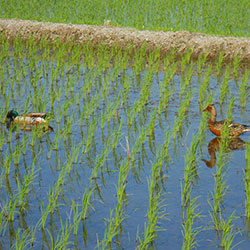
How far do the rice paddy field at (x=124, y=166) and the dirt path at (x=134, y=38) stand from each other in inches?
10.1

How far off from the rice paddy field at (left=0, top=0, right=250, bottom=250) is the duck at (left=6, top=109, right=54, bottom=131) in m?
0.09

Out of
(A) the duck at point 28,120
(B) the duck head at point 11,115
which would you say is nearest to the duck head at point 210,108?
(A) the duck at point 28,120

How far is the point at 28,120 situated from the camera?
7.14 metres

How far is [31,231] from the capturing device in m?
4.49

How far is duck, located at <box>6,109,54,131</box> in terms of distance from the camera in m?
6.83

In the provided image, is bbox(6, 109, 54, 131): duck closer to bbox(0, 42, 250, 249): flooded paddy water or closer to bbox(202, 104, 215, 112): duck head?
bbox(0, 42, 250, 249): flooded paddy water

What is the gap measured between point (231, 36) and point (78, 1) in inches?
223

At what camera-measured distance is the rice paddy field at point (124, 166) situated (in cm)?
455

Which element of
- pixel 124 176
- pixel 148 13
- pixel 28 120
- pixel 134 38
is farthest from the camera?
pixel 148 13

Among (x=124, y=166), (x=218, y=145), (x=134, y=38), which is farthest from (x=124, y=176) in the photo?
(x=134, y=38)

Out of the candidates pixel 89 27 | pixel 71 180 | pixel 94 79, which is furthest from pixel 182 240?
pixel 89 27

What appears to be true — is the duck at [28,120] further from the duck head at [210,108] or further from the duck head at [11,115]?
the duck head at [210,108]

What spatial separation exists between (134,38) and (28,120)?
193 inches

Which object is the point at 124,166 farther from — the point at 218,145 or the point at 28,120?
the point at 28,120
